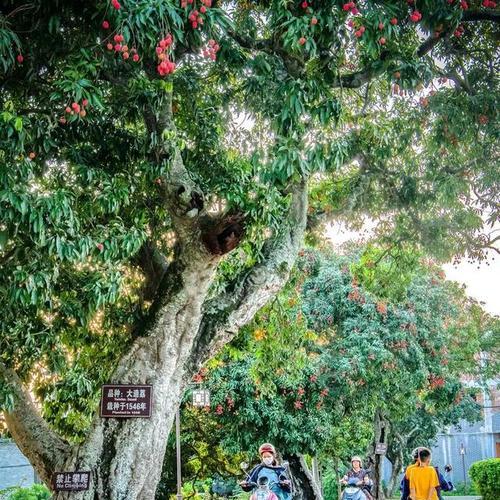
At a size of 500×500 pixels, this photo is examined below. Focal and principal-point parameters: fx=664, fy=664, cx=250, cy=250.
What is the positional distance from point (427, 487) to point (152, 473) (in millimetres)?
3126

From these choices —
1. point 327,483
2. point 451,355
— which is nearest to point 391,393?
point 451,355

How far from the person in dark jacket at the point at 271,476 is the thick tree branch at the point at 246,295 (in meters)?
1.29

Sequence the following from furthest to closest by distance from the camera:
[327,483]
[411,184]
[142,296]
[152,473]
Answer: [327,483], [411,184], [142,296], [152,473]

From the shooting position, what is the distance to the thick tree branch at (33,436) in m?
6.89

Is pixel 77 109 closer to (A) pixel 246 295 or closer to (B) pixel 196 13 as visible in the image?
(B) pixel 196 13

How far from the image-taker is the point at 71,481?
21.4ft

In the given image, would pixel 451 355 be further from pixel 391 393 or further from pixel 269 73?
pixel 269 73

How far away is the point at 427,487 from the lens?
24.7 feet

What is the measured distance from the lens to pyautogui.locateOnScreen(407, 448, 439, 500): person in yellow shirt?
7535 millimetres

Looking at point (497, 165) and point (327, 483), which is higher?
point (497, 165)

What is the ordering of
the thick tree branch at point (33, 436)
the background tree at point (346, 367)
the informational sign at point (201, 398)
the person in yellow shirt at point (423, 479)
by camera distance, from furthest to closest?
the background tree at point (346, 367) < the informational sign at point (201, 398) < the person in yellow shirt at point (423, 479) < the thick tree branch at point (33, 436)

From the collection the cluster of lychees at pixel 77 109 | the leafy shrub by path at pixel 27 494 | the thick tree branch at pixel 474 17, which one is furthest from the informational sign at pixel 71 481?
the leafy shrub by path at pixel 27 494

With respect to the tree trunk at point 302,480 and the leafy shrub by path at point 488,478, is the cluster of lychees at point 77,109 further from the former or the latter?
the leafy shrub by path at point 488,478

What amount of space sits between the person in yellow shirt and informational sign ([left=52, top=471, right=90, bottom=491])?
3.68 metres
